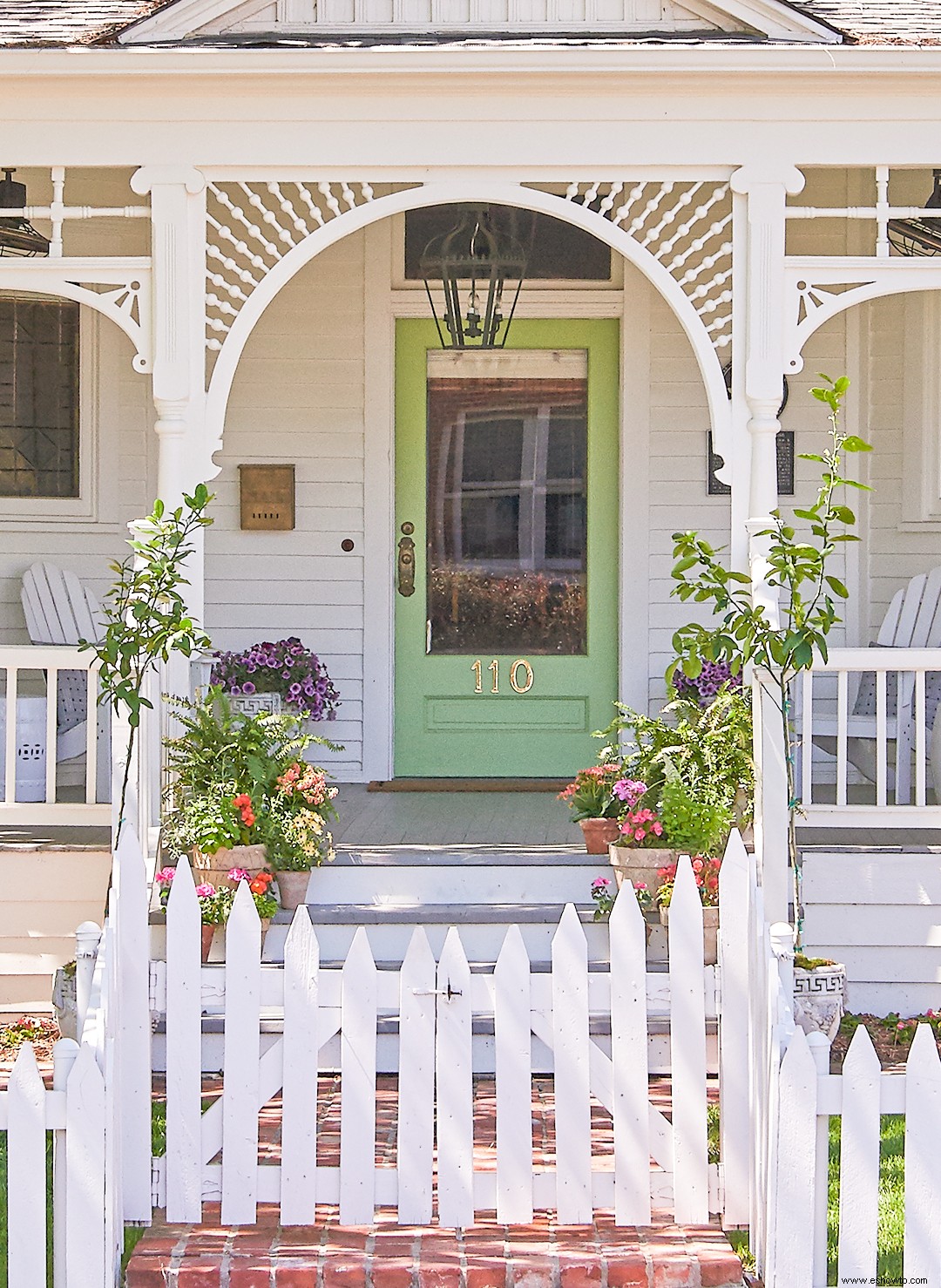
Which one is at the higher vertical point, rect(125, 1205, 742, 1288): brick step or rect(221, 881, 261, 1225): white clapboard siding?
rect(221, 881, 261, 1225): white clapboard siding

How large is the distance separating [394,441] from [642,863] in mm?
2937

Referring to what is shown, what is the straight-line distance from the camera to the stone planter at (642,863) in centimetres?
510

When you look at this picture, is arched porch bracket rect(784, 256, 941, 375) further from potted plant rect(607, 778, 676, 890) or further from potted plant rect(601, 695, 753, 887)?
potted plant rect(607, 778, 676, 890)

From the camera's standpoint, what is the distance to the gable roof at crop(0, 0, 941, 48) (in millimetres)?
5414

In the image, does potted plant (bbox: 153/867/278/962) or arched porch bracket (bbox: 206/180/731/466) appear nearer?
potted plant (bbox: 153/867/278/962)

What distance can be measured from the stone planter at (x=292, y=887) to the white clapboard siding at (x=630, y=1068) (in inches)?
76.5

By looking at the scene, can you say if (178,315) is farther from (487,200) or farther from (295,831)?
(295,831)

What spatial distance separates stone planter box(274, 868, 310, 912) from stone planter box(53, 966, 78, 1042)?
0.79 m

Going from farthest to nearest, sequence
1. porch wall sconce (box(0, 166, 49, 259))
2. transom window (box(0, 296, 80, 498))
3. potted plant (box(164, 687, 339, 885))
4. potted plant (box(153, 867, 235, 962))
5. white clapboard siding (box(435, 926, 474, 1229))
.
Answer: transom window (box(0, 296, 80, 498))
porch wall sconce (box(0, 166, 49, 259))
potted plant (box(164, 687, 339, 885))
potted plant (box(153, 867, 235, 962))
white clapboard siding (box(435, 926, 474, 1229))

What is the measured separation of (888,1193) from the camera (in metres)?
4.00

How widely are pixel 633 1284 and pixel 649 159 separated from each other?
3827mm

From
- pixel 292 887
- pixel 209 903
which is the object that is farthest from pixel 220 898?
pixel 292 887

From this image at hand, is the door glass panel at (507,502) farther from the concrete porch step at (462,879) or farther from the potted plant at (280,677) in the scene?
the concrete porch step at (462,879)

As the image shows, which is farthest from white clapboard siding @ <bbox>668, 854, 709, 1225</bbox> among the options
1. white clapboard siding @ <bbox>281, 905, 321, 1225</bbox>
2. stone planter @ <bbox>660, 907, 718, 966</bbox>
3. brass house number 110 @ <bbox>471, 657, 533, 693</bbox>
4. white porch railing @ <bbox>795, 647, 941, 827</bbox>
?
brass house number 110 @ <bbox>471, 657, 533, 693</bbox>
